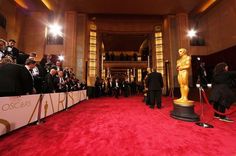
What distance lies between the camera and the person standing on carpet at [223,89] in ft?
9.25

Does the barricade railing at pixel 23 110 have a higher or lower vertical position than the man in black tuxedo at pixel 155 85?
lower

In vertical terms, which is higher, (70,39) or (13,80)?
(70,39)

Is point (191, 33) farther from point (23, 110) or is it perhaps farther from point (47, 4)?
point (23, 110)

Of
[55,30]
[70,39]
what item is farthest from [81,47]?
[55,30]

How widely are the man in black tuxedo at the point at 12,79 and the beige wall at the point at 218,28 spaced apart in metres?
10.3

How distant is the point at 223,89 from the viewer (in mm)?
2900

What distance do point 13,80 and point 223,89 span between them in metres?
4.39

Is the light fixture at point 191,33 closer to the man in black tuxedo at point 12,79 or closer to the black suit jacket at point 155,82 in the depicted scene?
the black suit jacket at point 155,82

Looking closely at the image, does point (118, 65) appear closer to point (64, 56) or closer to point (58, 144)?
point (64, 56)

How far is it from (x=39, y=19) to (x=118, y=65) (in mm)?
11380

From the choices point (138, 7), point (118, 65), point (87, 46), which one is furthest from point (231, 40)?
point (118, 65)

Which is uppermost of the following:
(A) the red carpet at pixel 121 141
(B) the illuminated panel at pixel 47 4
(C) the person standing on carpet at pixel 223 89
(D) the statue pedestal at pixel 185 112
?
(B) the illuminated panel at pixel 47 4

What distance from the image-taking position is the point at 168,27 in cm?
991

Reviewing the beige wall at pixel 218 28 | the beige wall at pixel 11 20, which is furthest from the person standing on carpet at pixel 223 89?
the beige wall at pixel 11 20
